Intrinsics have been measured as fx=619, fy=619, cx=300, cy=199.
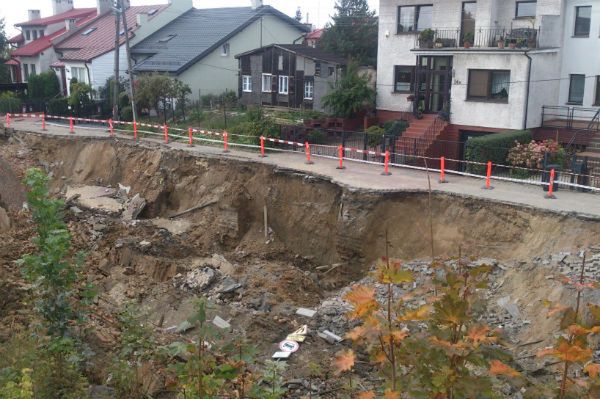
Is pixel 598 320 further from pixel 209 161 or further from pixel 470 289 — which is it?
pixel 209 161

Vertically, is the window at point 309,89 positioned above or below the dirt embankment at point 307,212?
above

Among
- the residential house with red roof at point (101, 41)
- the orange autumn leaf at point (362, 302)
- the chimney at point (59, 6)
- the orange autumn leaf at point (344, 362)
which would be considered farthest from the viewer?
the chimney at point (59, 6)

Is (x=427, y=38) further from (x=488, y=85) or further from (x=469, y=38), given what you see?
(x=488, y=85)

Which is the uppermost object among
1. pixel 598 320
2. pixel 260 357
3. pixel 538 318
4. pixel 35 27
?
pixel 35 27

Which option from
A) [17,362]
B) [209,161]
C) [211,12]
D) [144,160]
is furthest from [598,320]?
[211,12]

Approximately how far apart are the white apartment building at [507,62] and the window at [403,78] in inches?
34.7

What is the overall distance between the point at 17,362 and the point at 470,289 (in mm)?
6161

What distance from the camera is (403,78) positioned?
28.3 metres

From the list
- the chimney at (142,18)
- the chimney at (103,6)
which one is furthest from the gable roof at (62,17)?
the chimney at (142,18)

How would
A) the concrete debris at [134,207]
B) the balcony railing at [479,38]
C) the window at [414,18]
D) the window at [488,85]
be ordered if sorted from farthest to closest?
the window at [414,18] < the window at [488,85] < the balcony railing at [479,38] < the concrete debris at [134,207]

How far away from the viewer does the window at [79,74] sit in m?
41.8

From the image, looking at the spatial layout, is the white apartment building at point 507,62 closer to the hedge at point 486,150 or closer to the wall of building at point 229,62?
the hedge at point 486,150

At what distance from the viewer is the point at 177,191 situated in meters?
22.9

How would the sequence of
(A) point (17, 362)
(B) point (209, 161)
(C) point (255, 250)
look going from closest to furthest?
(A) point (17, 362)
(C) point (255, 250)
(B) point (209, 161)
